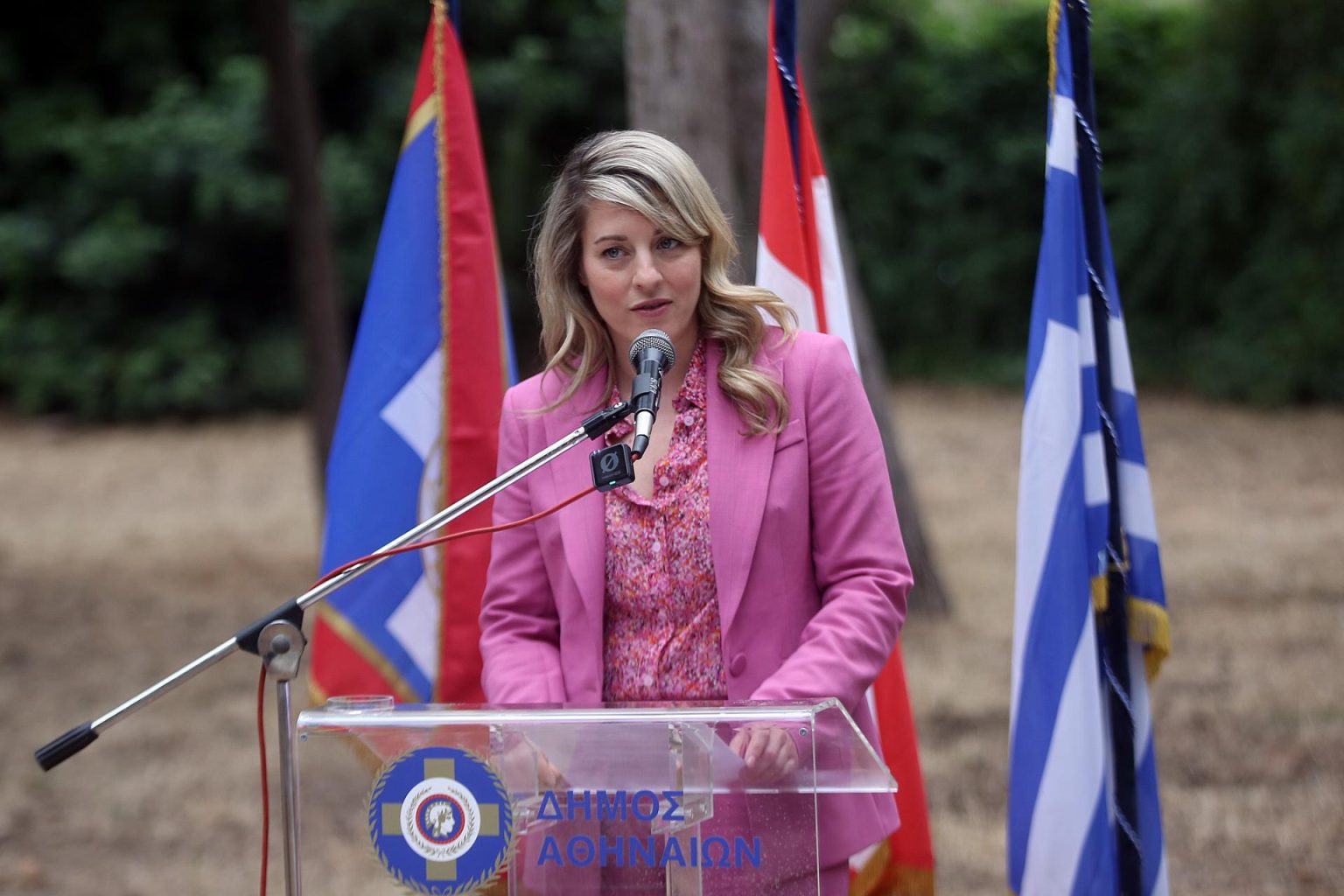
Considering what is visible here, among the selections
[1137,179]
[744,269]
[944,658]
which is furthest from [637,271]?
[1137,179]

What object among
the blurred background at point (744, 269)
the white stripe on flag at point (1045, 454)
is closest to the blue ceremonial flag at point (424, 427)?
the blurred background at point (744, 269)

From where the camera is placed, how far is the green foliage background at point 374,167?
15422mm

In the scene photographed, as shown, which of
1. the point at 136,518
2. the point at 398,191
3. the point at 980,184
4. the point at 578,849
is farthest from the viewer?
the point at 980,184

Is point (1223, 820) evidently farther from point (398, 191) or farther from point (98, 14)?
point (98, 14)

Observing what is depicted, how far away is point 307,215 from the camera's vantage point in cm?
819

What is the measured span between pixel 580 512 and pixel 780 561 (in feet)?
1.00

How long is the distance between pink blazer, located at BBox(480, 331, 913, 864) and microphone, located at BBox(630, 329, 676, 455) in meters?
0.21

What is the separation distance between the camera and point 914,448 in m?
12.4

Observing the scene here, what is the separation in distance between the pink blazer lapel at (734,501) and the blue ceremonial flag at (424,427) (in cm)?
104

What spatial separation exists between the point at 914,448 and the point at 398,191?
9471mm

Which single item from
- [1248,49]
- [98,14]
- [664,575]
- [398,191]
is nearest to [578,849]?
[664,575]

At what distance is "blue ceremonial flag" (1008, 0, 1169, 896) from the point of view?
2.74m

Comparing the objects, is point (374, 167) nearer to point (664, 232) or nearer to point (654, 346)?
point (664, 232)

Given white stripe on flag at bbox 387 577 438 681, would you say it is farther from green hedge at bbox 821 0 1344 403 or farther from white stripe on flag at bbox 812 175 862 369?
green hedge at bbox 821 0 1344 403
